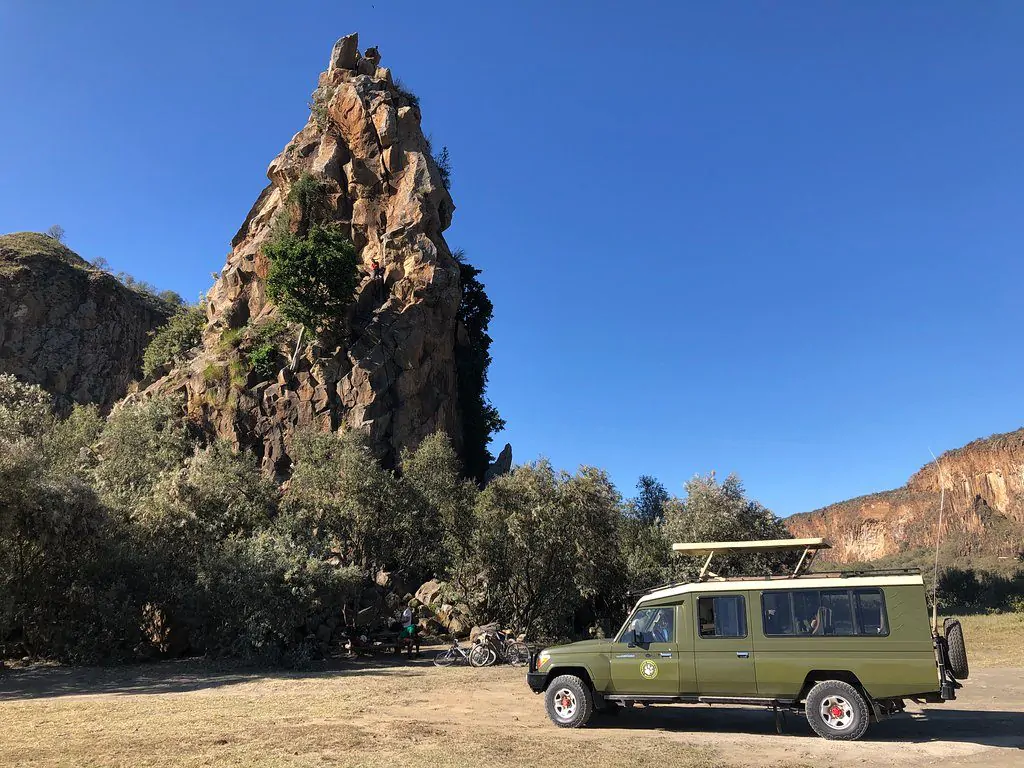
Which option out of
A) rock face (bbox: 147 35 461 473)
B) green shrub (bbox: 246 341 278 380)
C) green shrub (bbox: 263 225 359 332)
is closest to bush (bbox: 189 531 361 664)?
rock face (bbox: 147 35 461 473)

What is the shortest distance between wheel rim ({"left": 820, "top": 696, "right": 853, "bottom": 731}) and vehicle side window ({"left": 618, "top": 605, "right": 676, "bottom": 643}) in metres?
2.50

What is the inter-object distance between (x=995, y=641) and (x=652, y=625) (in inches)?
833

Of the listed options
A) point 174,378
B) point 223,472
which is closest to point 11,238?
point 174,378

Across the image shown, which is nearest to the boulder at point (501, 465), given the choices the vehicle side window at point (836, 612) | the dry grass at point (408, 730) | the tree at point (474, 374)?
the tree at point (474, 374)

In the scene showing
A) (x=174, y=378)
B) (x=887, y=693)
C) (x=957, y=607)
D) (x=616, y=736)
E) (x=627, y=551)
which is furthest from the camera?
(x=174, y=378)

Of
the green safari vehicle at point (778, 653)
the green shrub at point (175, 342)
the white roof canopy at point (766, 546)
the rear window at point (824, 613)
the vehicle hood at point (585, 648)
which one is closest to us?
the green safari vehicle at point (778, 653)

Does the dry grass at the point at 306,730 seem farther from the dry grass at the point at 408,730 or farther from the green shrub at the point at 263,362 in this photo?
the green shrub at the point at 263,362

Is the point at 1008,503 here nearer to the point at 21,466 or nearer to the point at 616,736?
the point at 616,736

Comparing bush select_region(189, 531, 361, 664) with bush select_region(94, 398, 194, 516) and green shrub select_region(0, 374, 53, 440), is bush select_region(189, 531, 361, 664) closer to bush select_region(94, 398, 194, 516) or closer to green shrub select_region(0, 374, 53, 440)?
bush select_region(94, 398, 194, 516)

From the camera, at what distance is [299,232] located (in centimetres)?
5528

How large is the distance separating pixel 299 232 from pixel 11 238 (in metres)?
51.9

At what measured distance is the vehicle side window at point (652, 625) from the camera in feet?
36.9

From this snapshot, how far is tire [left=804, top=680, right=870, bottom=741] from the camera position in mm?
10047

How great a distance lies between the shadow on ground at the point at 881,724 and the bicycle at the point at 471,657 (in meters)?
8.71
